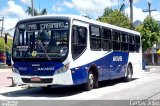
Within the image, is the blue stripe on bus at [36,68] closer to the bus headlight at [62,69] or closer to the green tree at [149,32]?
the bus headlight at [62,69]

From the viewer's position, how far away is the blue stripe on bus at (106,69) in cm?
1630

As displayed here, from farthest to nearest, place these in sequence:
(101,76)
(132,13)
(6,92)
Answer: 1. (132,13)
2. (101,76)
3. (6,92)

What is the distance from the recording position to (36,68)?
15.8 m

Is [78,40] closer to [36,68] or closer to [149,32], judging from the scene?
[36,68]

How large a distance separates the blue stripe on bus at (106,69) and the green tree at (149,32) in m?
36.6

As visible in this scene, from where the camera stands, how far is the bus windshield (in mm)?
15688

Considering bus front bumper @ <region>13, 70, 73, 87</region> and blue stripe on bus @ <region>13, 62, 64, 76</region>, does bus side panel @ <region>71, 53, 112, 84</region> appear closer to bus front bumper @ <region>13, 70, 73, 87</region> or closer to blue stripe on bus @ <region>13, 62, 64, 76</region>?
bus front bumper @ <region>13, 70, 73, 87</region>

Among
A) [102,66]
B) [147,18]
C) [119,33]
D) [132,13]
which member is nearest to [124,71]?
[119,33]

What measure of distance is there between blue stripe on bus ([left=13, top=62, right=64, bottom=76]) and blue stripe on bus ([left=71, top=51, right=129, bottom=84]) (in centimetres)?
78

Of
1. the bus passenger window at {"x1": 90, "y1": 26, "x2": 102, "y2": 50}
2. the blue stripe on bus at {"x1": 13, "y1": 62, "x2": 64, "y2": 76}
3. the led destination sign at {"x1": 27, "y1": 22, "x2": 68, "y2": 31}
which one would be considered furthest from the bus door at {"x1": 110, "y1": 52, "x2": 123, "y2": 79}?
the blue stripe on bus at {"x1": 13, "y1": 62, "x2": 64, "y2": 76}

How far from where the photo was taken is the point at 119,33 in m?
22.0

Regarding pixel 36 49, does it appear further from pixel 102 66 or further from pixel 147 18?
pixel 147 18

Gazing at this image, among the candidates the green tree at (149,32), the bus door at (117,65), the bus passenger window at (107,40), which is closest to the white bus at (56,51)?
the bus passenger window at (107,40)

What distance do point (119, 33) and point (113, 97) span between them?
7.52 m
